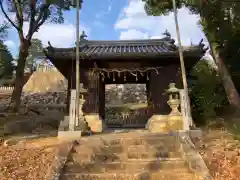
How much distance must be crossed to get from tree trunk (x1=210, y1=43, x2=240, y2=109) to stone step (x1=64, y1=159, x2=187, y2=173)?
6710 mm

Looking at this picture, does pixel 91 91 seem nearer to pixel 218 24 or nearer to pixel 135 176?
pixel 135 176

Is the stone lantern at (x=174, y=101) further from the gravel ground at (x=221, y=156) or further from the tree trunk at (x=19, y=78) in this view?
the tree trunk at (x=19, y=78)

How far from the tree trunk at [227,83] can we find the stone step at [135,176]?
7124 mm

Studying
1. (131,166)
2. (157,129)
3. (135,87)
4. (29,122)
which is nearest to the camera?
(131,166)

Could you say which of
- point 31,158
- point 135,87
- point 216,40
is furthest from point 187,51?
point 135,87

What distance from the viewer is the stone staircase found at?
693 cm

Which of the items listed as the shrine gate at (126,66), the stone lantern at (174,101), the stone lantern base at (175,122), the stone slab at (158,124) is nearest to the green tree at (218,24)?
the shrine gate at (126,66)

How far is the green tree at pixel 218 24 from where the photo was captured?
12828 mm

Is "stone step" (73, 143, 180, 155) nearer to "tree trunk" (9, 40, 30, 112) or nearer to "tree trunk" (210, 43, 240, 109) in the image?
"tree trunk" (210, 43, 240, 109)

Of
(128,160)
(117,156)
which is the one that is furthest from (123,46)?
(128,160)

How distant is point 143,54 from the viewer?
1299 centimetres

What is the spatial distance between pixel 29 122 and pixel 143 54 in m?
7.13

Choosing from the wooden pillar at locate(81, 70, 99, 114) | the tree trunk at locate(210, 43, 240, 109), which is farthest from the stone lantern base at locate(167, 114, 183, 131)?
the wooden pillar at locate(81, 70, 99, 114)

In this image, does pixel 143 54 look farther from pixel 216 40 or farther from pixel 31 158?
pixel 31 158
